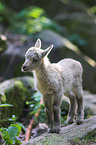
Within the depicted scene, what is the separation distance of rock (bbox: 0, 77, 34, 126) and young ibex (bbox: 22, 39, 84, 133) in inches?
66.9

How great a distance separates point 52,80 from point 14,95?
2650mm

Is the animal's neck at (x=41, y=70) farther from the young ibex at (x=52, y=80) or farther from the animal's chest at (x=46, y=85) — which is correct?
the animal's chest at (x=46, y=85)

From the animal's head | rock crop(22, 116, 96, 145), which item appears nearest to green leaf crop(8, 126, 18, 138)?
rock crop(22, 116, 96, 145)

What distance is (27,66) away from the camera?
15.4 ft

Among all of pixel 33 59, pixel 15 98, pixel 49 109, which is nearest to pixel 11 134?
pixel 49 109

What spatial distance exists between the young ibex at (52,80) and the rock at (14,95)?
1699 mm

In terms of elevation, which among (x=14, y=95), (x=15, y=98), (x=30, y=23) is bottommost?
(x=15, y=98)

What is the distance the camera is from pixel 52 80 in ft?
16.5

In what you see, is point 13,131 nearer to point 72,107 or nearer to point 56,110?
point 56,110

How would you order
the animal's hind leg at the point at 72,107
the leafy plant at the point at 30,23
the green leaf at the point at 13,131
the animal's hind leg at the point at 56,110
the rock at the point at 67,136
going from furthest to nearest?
the leafy plant at the point at 30,23 → the animal's hind leg at the point at 72,107 → the animal's hind leg at the point at 56,110 → the rock at the point at 67,136 → the green leaf at the point at 13,131

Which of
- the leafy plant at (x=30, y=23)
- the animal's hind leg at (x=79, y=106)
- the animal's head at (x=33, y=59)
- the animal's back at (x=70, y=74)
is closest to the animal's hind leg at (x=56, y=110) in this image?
the animal's back at (x=70, y=74)

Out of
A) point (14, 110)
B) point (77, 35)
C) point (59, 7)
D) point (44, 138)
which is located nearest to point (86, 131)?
point (44, 138)

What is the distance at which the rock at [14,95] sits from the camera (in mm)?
6373

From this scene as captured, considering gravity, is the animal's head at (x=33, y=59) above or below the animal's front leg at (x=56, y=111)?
above
